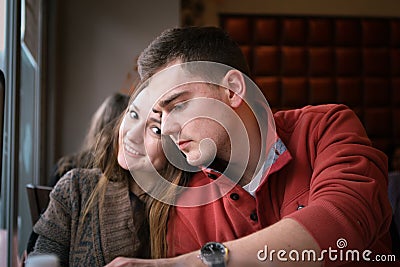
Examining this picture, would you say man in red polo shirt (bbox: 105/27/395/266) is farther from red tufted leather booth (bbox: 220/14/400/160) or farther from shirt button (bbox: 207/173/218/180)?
red tufted leather booth (bbox: 220/14/400/160)

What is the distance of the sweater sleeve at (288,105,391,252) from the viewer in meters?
0.37

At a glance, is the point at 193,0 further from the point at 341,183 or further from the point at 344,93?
the point at 341,183

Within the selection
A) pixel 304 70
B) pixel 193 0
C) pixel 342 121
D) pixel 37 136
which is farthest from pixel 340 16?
pixel 342 121

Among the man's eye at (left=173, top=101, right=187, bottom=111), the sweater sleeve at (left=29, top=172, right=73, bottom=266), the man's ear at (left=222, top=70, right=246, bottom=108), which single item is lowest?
the sweater sleeve at (left=29, top=172, right=73, bottom=266)

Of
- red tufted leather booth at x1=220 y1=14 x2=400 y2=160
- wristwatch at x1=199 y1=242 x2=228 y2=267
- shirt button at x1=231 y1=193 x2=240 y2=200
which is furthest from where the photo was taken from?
red tufted leather booth at x1=220 y1=14 x2=400 y2=160

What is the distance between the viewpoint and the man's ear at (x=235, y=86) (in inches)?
16.6

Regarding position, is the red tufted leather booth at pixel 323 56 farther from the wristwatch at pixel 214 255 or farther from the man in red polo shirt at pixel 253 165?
the wristwatch at pixel 214 255

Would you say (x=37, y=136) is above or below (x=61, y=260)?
below

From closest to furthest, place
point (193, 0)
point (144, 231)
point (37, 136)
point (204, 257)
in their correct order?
point (204, 257)
point (144, 231)
point (37, 136)
point (193, 0)

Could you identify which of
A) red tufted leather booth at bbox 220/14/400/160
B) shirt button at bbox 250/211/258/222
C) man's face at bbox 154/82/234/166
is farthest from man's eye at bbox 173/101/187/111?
red tufted leather booth at bbox 220/14/400/160

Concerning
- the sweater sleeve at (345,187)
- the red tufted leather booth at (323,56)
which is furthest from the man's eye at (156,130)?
the red tufted leather booth at (323,56)

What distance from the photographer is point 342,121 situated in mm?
443

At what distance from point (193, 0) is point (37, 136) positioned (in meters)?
1.03

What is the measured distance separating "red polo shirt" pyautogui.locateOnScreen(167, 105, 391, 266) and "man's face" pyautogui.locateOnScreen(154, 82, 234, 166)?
0.12ft
